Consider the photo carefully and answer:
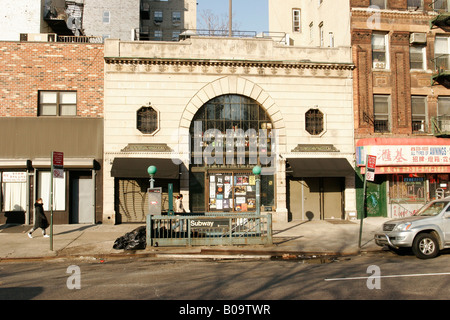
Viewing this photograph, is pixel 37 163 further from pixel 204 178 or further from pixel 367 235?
pixel 367 235

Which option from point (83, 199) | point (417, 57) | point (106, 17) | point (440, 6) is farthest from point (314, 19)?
point (106, 17)

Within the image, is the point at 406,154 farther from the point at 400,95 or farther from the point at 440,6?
the point at 440,6

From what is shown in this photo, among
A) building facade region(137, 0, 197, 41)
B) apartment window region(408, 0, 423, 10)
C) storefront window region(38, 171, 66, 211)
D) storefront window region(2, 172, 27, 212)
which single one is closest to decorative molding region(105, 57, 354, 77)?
apartment window region(408, 0, 423, 10)

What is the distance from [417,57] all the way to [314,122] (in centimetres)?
698

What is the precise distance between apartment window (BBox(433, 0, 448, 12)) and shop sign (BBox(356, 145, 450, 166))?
7737mm

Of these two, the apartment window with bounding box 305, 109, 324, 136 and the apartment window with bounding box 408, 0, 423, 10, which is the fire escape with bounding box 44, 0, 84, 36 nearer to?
the apartment window with bounding box 305, 109, 324, 136

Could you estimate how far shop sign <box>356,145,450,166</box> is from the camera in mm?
20172

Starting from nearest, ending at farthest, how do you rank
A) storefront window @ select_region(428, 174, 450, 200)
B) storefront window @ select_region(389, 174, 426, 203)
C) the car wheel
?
the car wheel, storefront window @ select_region(389, 174, 426, 203), storefront window @ select_region(428, 174, 450, 200)

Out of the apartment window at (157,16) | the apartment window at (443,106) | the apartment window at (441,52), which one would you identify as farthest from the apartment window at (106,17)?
the apartment window at (443,106)

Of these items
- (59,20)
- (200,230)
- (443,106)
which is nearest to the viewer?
(200,230)

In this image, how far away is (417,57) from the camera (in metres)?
22.1
